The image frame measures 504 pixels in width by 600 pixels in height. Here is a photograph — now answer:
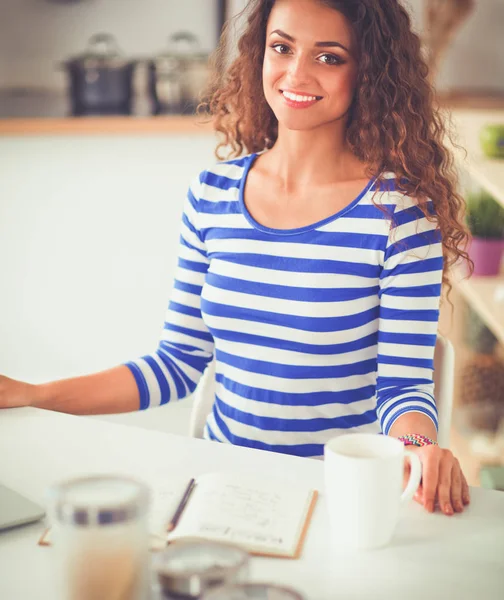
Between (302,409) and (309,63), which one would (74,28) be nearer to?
(309,63)

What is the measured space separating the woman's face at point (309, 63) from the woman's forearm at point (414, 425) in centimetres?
48

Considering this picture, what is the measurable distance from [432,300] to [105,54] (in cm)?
216

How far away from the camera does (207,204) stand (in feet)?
4.66

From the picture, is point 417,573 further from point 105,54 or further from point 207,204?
point 105,54

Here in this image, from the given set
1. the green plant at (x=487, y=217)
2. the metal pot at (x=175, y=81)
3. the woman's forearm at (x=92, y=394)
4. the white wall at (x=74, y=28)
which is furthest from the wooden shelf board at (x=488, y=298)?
the white wall at (x=74, y=28)

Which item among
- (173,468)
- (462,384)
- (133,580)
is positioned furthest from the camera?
(462,384)

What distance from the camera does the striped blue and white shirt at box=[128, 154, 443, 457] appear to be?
4.10ft

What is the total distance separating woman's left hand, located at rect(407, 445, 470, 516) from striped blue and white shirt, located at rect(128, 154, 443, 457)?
240 mm

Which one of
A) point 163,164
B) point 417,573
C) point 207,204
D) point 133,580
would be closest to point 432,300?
point 207,204

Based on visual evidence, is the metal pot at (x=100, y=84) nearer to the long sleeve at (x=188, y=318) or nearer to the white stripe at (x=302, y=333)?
the long sleeve at (x=188, y=318)

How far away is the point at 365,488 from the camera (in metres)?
0.81

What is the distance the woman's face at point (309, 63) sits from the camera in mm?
1267

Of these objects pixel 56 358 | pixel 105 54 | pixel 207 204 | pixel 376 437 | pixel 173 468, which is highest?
pixel 105 54

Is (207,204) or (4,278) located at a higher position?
(207,204)
